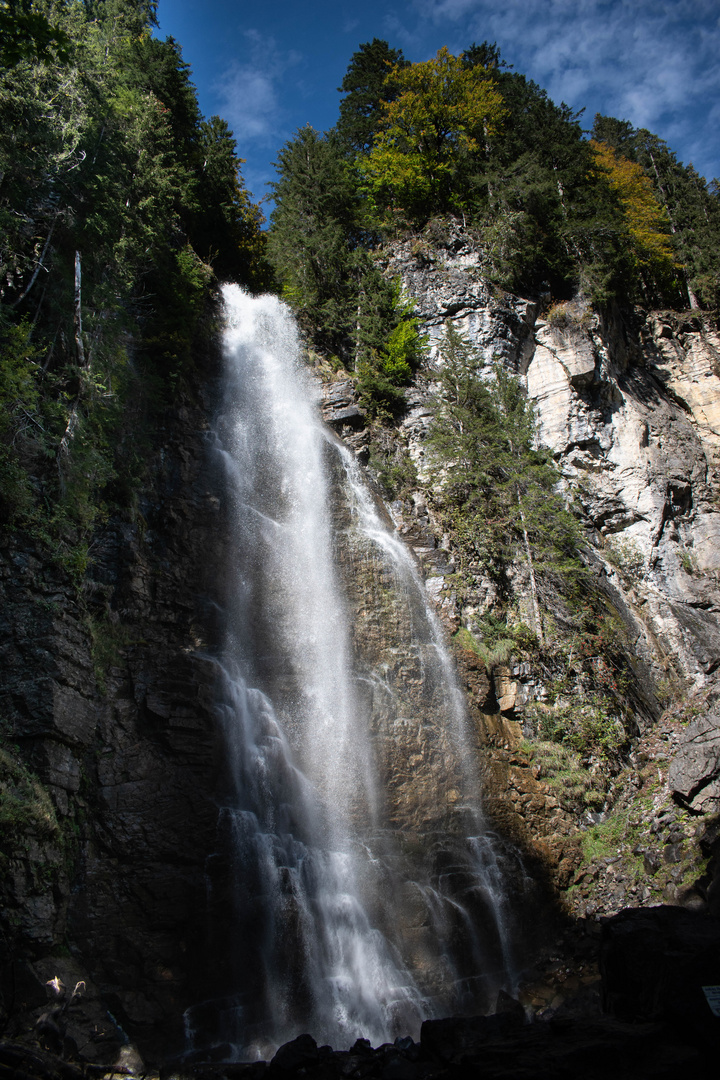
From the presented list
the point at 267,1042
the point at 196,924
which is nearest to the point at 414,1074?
the point at 267,1042

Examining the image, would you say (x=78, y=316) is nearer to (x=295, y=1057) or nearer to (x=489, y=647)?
(x=489, y=647)

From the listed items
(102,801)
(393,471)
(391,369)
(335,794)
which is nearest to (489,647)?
(335,794)

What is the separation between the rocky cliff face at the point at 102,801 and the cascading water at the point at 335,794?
1.98 feet

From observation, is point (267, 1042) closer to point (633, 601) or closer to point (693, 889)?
point (693, 889)

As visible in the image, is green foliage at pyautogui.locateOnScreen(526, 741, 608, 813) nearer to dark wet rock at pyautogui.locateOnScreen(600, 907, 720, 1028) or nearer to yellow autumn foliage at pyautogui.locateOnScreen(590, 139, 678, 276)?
dark wet rock at pyautogui.locateOnScreen(600, 907, 720, 1028)

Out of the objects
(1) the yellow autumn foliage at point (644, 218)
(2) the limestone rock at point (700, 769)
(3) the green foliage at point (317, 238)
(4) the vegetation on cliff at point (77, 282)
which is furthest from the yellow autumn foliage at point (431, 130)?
(2) the limestone rock at point (700, 769)

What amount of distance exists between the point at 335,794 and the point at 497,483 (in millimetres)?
9498

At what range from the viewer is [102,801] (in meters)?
8.53

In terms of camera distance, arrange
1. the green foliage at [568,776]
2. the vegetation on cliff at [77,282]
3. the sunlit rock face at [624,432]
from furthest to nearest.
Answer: the sunlit rock face at [624,432], the green foliage at [568,776], the vegetation on cliff at [77,282]

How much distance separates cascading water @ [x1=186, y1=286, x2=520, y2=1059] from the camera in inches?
319

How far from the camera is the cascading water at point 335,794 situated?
8.11m

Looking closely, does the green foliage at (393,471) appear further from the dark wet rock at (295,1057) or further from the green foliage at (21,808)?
the dark wet rock at (295,1057)

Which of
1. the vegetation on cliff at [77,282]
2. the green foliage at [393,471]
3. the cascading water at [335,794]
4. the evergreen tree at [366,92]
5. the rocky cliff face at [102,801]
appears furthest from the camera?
the evergreen tree at [366,92]

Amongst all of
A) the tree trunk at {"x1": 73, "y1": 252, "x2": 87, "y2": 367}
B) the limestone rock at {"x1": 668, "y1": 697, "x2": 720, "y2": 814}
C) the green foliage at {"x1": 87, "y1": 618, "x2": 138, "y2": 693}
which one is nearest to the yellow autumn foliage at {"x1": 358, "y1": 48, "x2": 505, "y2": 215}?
the tree trunk at {"x1": 73, "y1": 252, "x2": 87, "y2": 367}
